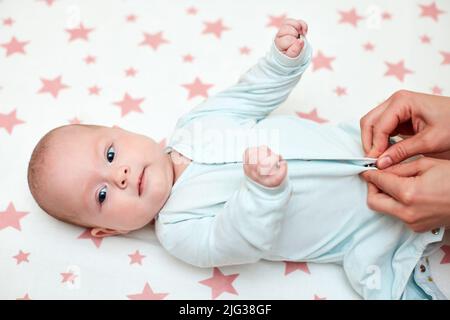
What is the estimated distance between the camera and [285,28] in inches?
50.0

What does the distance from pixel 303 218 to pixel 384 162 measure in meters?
0.23

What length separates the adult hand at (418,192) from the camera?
3.34ft

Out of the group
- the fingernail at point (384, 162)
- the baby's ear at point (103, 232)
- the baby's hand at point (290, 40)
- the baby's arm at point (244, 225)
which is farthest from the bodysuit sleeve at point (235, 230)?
the baby's hand at point (290, 40)

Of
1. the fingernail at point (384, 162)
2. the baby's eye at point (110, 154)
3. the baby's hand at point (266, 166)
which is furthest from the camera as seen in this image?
the baby's eye at point (110, 154)

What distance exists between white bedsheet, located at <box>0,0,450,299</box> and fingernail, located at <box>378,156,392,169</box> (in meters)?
0.29

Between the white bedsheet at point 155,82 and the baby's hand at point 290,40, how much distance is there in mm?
259

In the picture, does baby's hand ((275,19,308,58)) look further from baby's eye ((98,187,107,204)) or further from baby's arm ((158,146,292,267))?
baby's eye ((98,187,107,204))

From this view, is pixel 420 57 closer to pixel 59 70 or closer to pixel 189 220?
pixel 189 220

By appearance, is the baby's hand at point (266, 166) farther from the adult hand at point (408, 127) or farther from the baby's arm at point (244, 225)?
the adult hand at point (408, 127)

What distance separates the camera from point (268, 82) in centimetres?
131

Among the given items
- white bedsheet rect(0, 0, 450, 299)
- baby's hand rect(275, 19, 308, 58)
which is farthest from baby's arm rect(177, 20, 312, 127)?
white bedsheet rect(0, 0, 450, 299)

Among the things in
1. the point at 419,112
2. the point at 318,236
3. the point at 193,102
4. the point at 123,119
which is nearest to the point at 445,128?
the point at 419,112

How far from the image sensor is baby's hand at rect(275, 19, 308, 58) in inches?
49.4

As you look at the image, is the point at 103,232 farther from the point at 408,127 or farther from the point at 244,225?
the point at 408,127
